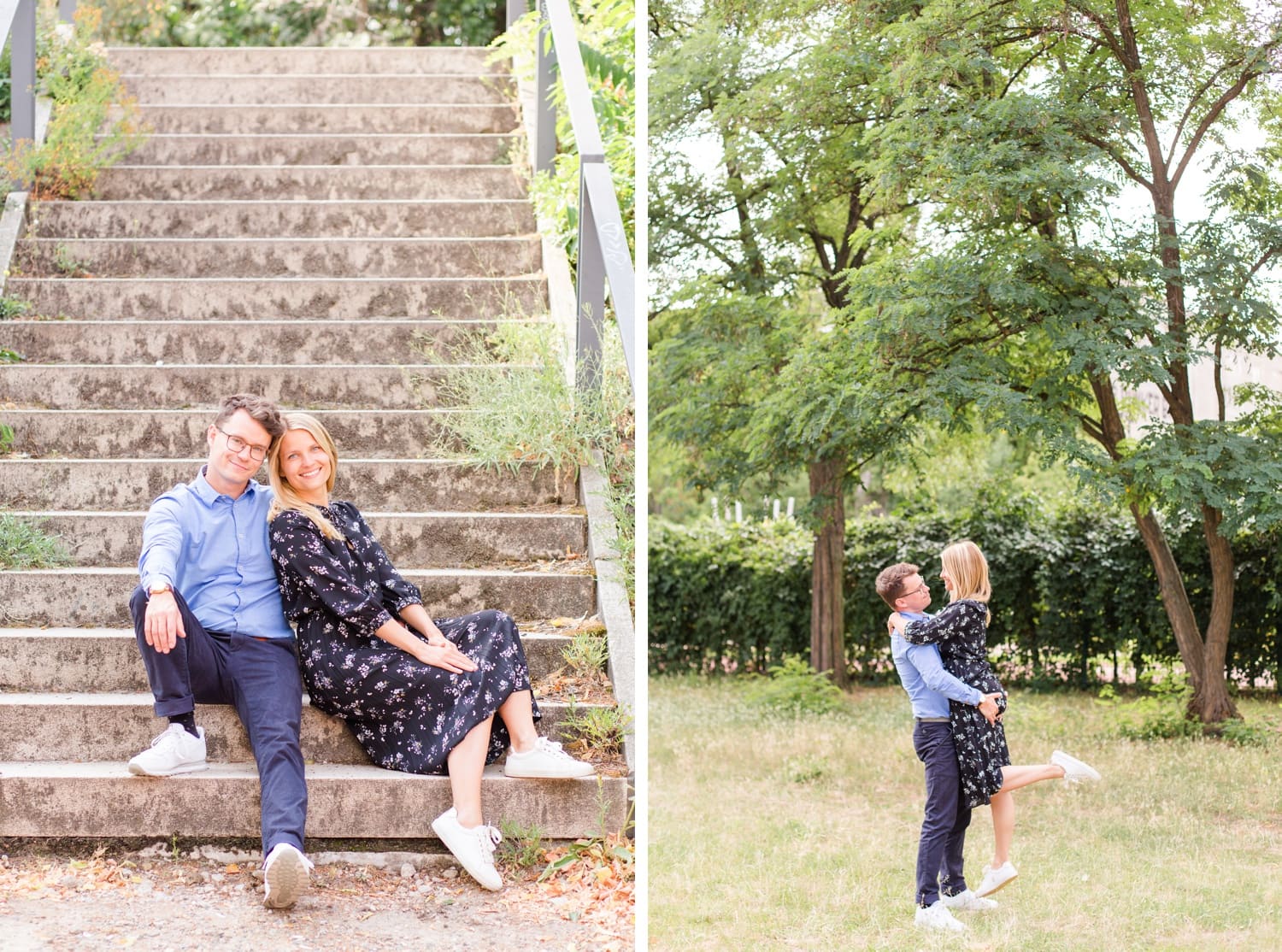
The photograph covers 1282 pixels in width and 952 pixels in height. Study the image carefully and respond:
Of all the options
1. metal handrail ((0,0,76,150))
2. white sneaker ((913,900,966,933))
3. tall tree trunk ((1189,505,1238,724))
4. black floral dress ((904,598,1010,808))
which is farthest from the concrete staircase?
tall tree trunk ((1189,505,1238,724))

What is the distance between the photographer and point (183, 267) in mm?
4730

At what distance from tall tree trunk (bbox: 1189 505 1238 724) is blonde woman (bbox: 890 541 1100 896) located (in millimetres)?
3895

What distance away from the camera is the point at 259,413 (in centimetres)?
294

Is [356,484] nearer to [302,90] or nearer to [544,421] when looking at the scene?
[544,421]

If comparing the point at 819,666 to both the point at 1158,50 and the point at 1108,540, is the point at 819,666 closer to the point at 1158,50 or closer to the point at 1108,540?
the point at 1108,540

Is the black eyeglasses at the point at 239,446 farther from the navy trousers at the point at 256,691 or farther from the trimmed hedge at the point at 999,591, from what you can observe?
the trimmed hedge at the point at 999,591

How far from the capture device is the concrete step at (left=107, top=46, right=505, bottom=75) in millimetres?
6184

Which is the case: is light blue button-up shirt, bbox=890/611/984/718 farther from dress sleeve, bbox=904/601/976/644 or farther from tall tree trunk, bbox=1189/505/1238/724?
tall tree trunk, bbox=1189/505/1238/724

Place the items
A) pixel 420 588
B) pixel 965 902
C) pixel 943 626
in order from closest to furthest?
pixel 420 588 → pixel 943 626 → pixel 965 902

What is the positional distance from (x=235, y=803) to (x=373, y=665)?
435 millimetres

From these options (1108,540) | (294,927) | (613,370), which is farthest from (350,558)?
(1108,540)

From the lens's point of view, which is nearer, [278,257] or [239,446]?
[239,446]

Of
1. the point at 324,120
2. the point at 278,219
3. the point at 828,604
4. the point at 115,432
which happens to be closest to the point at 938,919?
the point at 115,432

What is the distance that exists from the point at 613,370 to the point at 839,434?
2.98 m
